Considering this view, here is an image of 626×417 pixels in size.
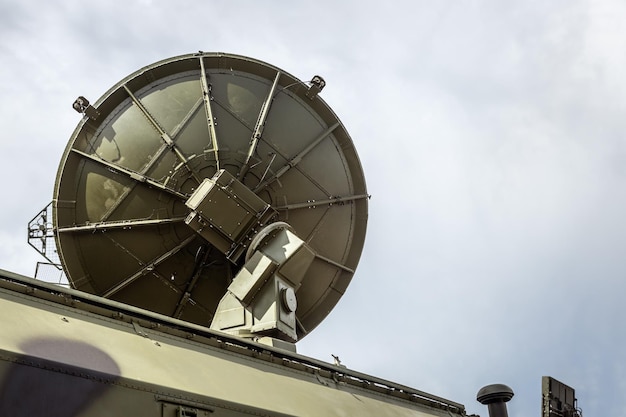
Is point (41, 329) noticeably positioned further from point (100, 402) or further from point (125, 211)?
point (125, 211)

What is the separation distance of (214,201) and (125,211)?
1.74 meters

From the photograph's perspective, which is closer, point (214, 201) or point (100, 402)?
point (100, 402)

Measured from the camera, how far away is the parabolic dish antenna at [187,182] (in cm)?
1243

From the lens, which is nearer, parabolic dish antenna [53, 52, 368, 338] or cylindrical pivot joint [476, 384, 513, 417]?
cylindrical pivot joint [476, 384, 513, 417]

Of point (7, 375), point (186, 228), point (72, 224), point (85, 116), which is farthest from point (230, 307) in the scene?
point (7, 375)

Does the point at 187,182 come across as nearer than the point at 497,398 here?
No

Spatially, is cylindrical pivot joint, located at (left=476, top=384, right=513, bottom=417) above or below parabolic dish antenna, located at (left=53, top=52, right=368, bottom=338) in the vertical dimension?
below

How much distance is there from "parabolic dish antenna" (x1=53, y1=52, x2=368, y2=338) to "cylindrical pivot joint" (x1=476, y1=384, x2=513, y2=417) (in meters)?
3.25

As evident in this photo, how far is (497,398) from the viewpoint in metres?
11.1

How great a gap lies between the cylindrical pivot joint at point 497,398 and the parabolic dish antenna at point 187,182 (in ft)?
10.7

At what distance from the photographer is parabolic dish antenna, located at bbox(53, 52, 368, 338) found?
40.8 feet

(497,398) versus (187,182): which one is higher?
(187,182)

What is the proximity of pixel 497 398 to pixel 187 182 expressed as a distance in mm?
5877

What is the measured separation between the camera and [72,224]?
1309cm
